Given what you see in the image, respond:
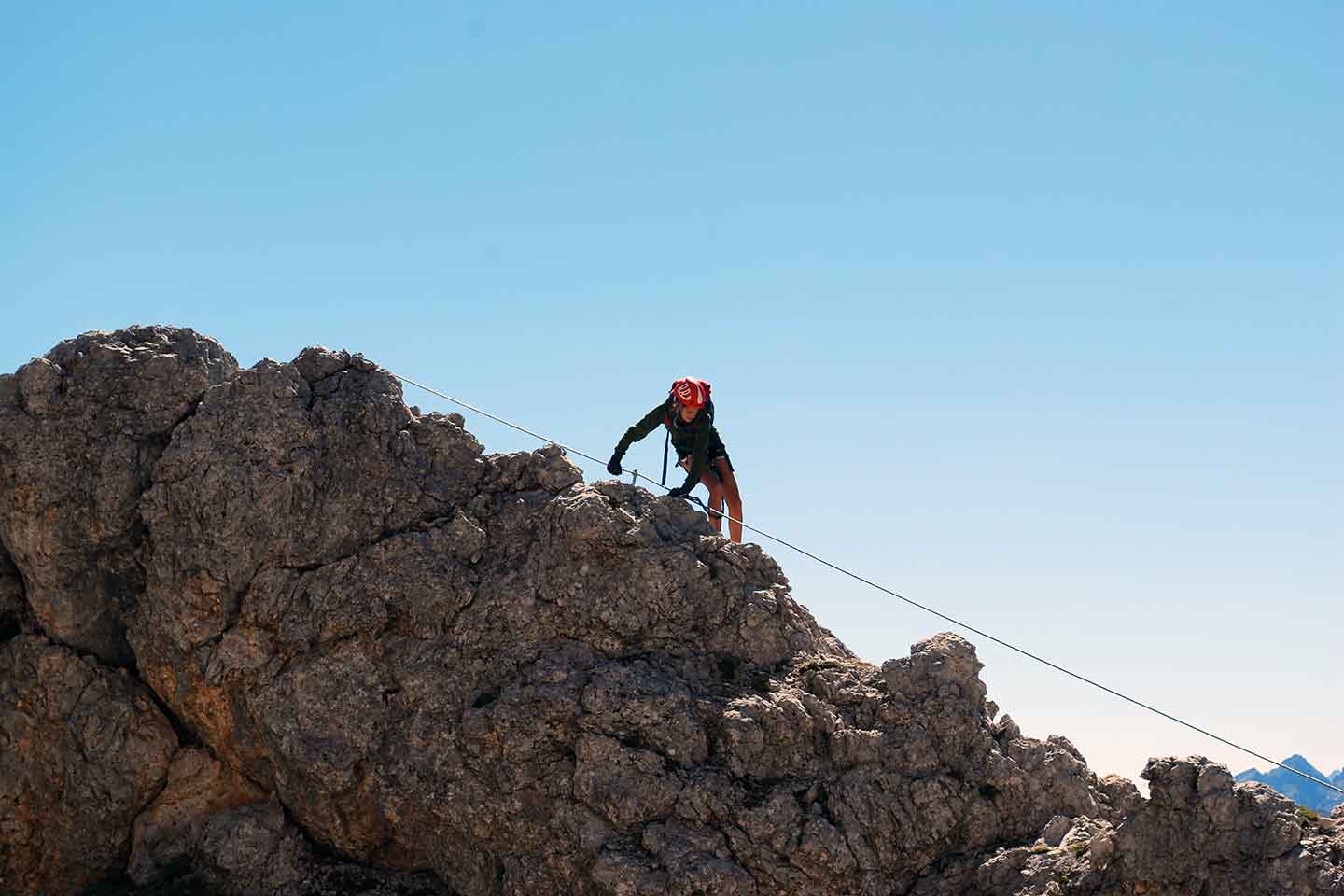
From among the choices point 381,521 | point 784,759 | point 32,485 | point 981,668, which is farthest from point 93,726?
point 981,668

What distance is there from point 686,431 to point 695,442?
255 mm

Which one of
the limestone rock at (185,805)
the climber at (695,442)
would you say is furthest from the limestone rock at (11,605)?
the climber at (695,442)

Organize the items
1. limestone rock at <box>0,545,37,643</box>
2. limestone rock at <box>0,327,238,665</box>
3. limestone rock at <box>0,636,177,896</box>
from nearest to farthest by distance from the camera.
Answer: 1. limestone rock at <box>0,636,177,896</box>
2. limestone rock at <box>0,327,238,665</box>
3. limestone rock at <box>0,545,37,643</box>

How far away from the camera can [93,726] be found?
21.4 m

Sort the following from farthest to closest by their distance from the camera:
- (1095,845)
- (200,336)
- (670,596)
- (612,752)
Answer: (200,336) < (670,596) < (612,752) < (1095,845)

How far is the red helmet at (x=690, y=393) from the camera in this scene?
22875 millimetres

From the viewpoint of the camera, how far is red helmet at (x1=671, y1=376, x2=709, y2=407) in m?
22.9

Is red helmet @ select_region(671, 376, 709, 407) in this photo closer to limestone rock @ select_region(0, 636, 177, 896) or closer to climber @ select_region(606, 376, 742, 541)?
climber @ select_region(606, 376, 742, 541)

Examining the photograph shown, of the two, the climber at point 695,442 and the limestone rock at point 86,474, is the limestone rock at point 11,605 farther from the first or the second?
the climber at point 695,442

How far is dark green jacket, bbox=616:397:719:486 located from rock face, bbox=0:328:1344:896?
130cm

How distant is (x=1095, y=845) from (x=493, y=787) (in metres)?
8.37

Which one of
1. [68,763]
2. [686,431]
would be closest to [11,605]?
[68,763]

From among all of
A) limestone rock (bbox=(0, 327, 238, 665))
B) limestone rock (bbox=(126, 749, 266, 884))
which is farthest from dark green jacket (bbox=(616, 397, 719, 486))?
limestone rock (bbox=(126, 749, 266, 884))

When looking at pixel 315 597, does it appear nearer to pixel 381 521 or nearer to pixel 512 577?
pixel 381 521
